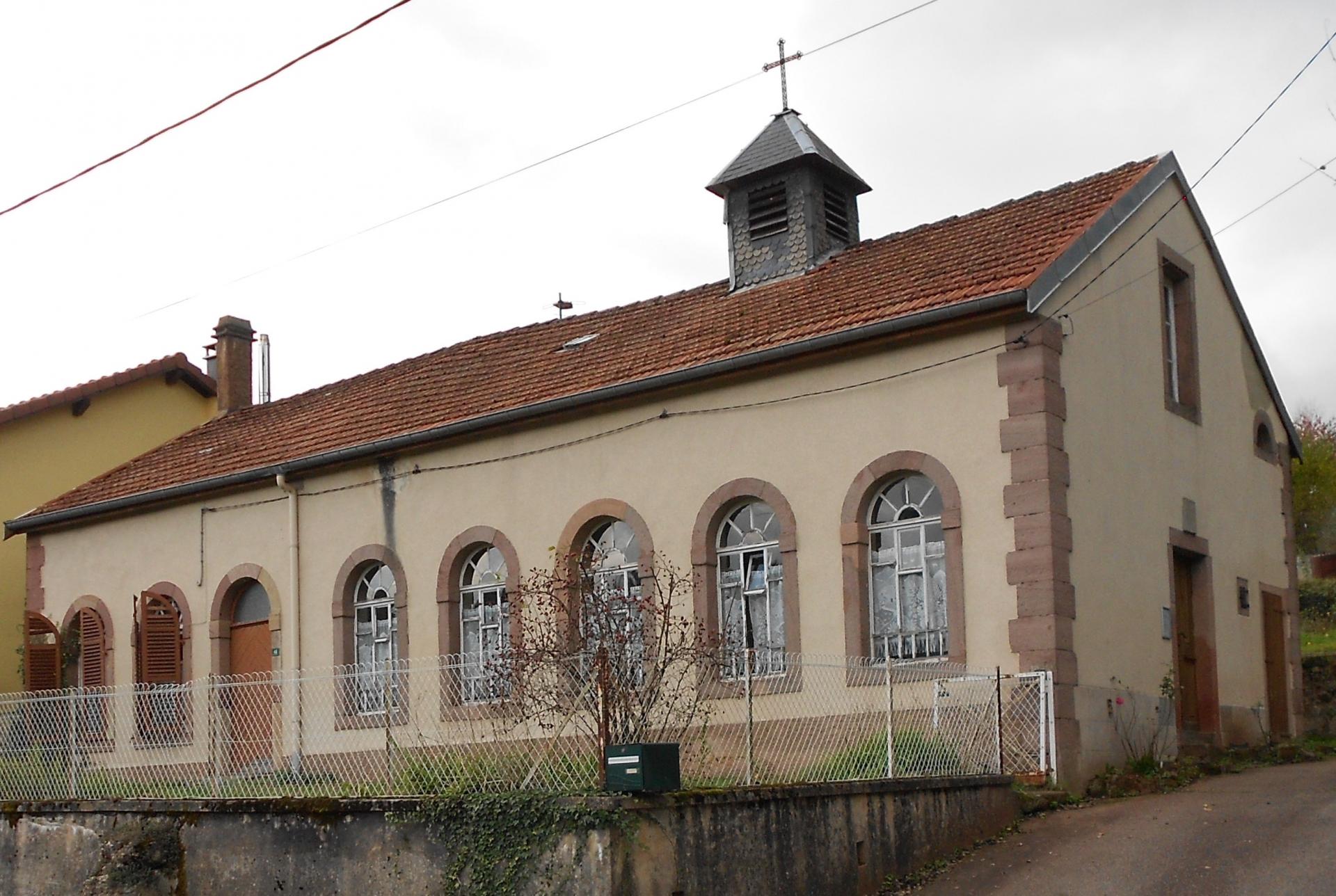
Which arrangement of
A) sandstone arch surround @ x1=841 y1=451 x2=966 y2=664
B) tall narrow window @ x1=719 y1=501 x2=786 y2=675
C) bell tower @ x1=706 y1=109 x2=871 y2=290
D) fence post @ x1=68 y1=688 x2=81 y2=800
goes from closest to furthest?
fence post @ x1=68 y1=688 x2=81 y2=800
sandstone arch surround @ x1=841 y1=451 x2=966 y2=664
tall narrow window @ x1=719 y1=501 x2=786 y2=675
bell tower @ x1=706 y1=109 x2=871 y2=290

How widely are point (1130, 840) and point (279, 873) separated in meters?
6.00

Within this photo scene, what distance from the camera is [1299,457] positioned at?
21656mm

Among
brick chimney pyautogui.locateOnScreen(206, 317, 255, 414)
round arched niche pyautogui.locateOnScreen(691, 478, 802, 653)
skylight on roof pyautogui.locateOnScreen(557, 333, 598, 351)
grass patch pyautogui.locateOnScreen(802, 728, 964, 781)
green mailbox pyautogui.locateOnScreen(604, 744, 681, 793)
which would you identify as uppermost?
brick chimney pyautogui.locateOnScreen(206, 317, 255, 414)

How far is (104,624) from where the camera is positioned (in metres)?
22.7

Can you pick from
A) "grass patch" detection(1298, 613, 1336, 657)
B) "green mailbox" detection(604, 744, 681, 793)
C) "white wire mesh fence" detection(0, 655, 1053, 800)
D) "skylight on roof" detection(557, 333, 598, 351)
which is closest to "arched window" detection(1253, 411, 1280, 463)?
"grass patch" detection(1298, 613, 1336, 657)

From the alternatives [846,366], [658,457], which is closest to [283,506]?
[658,457]

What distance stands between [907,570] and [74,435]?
1622 cm

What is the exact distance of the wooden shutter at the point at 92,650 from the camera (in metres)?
22.6

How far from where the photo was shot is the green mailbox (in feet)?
30.4

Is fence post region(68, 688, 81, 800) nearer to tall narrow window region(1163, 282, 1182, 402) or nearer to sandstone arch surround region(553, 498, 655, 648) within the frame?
sandstone arch surround region(553, 498, 655, 648)

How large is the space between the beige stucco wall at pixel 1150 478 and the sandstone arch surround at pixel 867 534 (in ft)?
3.50

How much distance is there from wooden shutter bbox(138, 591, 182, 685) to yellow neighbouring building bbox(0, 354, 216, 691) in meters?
3.30

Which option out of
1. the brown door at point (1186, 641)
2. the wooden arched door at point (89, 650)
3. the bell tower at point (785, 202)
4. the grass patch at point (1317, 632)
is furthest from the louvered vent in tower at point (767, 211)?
the wooden arched door at point (89, 650)

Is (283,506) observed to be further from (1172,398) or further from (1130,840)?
(1130,840)
